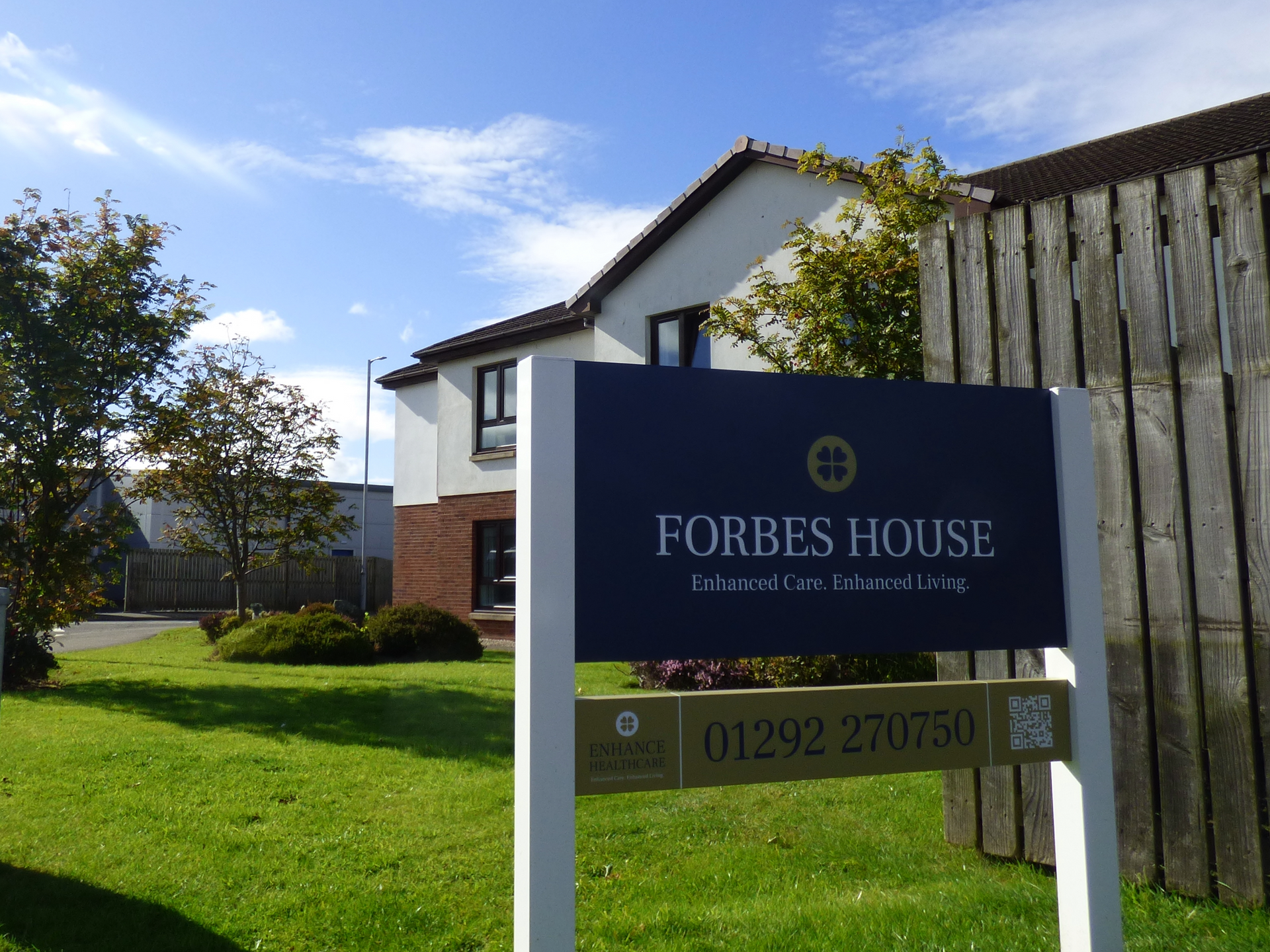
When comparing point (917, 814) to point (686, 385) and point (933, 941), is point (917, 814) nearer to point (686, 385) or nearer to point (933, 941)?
point (933, 941)

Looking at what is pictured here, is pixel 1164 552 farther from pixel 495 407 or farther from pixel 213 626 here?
pixel 213 626

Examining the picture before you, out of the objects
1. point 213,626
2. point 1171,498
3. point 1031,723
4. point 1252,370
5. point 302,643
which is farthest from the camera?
point 213,626

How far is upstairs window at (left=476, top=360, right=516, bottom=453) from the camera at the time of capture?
19484 mm

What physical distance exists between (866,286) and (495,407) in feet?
37.7

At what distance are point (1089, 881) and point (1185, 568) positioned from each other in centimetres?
165

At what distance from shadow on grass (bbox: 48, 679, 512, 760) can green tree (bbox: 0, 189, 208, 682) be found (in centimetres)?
122

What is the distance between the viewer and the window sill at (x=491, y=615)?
1858 centimetres

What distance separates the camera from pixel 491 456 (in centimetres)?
1923

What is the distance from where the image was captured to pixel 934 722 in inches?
120

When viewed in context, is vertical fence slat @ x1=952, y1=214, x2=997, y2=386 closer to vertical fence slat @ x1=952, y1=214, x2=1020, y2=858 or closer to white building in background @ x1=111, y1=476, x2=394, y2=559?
vertical fence slat @ x1=952, y1=214, x2=1020, y2=858

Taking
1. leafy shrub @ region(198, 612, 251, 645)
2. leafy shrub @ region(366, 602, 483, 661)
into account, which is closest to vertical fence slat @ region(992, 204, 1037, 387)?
leafy shrub @ region(366, 602, 483, 661)

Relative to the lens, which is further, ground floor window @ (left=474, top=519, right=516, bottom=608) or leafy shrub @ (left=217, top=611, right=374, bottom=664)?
ground floor window @ (left=474, top=519, right=516, bottom=608)

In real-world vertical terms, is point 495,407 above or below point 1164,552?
above

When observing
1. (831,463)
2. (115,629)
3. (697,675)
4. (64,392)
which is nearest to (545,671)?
(831,463)
